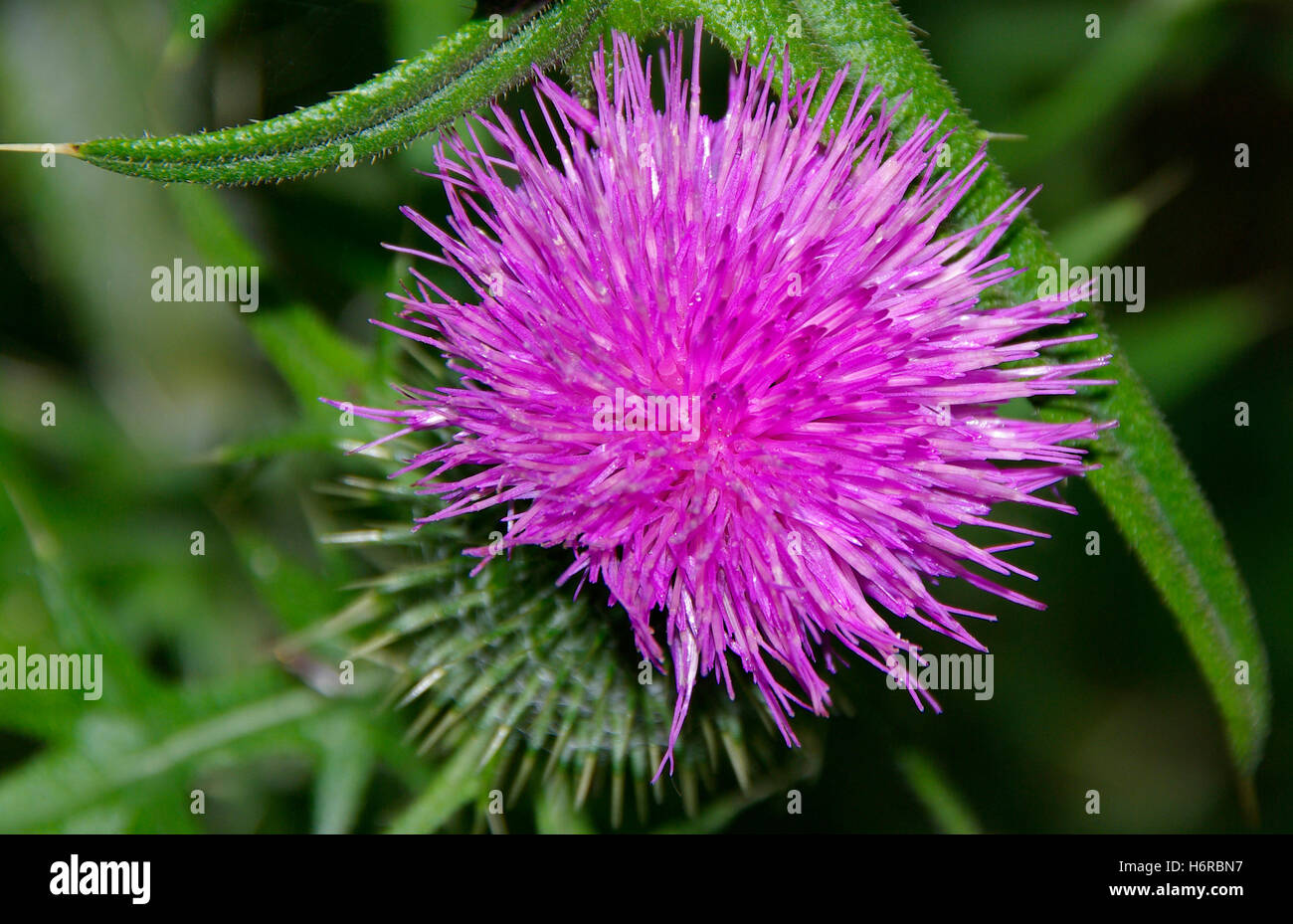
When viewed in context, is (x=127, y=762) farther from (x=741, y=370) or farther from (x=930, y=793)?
(x=930, y=793)

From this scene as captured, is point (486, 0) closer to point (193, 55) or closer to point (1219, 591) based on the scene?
point (193, 55)

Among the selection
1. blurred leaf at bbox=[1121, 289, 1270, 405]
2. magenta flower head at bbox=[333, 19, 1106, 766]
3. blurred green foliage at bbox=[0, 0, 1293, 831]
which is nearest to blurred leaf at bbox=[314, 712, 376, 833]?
blurred green foliage at bbox=[0, 0, 1293, 831]

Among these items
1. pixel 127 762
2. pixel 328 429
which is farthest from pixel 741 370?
pixel 127 762

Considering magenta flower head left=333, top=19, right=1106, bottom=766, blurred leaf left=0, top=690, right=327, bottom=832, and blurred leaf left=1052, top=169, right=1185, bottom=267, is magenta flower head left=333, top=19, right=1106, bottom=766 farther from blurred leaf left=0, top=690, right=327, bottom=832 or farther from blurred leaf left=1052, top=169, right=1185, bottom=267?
blurred leaf left=0, top=690, right=327, bottom=832

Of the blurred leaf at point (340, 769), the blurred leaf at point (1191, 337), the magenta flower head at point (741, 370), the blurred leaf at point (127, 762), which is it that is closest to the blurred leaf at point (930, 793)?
the magenta flower head at point (741, 370)
